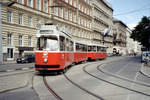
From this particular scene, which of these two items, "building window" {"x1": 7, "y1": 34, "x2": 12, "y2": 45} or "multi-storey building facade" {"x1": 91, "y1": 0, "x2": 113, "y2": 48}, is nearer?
"building window" {"x1": 7, "y1": 34, "x2": 12, "y2": 45}

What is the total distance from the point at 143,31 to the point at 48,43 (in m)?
26.1

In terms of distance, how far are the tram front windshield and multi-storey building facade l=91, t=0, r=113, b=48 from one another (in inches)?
2068

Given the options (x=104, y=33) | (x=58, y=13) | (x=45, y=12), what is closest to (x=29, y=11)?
(x=45, y=12)

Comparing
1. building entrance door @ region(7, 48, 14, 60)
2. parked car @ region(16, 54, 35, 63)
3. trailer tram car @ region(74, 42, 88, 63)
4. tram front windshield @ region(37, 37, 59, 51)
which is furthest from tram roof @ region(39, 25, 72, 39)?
building entrance door @ region(7, 48, 14, 60)

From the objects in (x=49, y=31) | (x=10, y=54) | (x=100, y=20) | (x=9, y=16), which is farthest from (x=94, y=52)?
(x=100, y=20)

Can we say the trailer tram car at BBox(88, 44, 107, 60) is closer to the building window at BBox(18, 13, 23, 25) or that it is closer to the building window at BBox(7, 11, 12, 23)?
the building window at BBox(18, 13, 23, 25)

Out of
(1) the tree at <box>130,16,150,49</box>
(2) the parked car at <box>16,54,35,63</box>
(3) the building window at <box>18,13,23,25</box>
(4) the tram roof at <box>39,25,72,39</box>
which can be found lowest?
(2) the parked car at <box>16,54,35,63</box>

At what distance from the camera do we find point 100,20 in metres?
71.2

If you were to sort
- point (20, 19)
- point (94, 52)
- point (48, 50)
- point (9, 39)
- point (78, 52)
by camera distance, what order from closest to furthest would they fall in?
point (48, 50)
point (78, 52)
point (9, 39)
point (94, 52)
point (20, 19)

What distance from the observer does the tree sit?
33.0 m

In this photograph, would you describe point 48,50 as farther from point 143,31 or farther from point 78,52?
point 143,31

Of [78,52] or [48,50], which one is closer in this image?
[48,50]

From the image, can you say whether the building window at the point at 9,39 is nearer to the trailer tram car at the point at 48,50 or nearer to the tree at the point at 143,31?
the trailer tram car at the point at 48,50

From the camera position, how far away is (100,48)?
33688 millimetres
